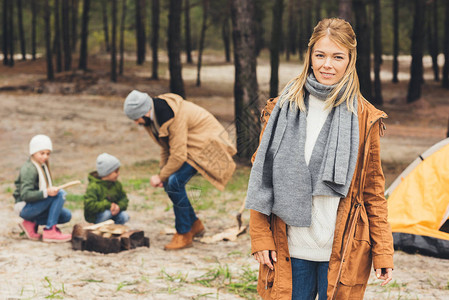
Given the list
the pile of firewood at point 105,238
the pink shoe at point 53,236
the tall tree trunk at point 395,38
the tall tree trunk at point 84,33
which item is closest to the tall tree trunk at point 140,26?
the tall tree trunk at point 84,33

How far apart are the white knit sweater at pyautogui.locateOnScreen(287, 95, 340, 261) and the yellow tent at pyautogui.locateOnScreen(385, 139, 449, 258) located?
3391 millimetres

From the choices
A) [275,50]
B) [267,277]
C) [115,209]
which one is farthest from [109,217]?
[275,50]

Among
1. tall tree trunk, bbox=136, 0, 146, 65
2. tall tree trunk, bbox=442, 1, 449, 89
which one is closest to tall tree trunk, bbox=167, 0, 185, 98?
tall tree trunk, bbox=136, 0, 146, 65

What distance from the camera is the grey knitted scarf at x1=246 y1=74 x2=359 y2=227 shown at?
7.93 ft

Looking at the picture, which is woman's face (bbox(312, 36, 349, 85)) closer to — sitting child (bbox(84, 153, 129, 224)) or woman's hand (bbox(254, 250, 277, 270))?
woman's hand (bbox(254, 250, 277, 270))

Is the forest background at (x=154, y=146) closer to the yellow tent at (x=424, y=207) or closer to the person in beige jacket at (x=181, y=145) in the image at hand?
the yellow tent at (x=424, y=207)

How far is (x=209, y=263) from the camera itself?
5.46 metres

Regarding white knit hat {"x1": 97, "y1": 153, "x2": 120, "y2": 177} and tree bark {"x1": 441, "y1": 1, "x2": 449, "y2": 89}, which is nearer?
white knit hat {"x1": 97, "y1": 153, "x2": 120, "y2": 177}

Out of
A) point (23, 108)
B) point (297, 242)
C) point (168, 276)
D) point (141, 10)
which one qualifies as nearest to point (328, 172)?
point (297, 242)

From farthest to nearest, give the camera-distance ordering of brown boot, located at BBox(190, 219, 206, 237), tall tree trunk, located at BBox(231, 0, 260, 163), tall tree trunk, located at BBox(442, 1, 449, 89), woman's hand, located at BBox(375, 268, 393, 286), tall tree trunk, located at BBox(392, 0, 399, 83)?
1. tall tree trunk, located at BBox(392, 0, 399, 83)
2. tall tree trunk, located at BBox(442, 1, 449, 89)
3. tall tree trunk, located at BBox(231, 0, 260, 163)
4. brown boot, located at BBox(190, 219, 206, 237)
5. woman's hand, located at BBox(375, 268, 393, 286)

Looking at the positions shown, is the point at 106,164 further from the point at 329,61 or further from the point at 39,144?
the point at 329,61

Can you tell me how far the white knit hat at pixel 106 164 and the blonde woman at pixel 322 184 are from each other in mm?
3587

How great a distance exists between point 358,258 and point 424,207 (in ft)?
11.6

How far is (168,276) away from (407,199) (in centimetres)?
274
